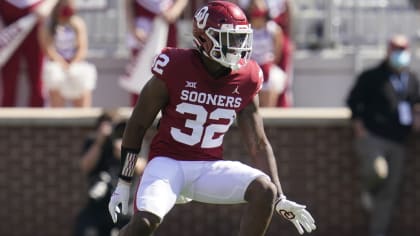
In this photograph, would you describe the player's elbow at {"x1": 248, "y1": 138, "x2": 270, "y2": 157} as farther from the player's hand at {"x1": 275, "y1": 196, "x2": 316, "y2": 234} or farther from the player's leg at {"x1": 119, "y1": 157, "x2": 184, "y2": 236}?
the player's leg at {"x1": 119, "y1": 157, "x2": 184, "y2": 236}

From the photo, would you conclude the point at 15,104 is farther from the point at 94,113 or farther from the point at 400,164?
the point at 400,164

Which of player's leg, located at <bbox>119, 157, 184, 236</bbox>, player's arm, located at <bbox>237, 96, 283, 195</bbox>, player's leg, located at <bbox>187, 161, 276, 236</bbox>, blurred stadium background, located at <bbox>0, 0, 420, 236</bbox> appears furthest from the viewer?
blurred stadium background, located at <bbox>0, 0, 420, 236</bbox>

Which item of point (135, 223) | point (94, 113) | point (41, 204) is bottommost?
point (41, 204)

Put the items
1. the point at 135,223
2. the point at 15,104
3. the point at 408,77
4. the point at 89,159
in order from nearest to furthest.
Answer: the point at 135,223 < the point at 89,159 < the point at 408,77 < the point at 15,104

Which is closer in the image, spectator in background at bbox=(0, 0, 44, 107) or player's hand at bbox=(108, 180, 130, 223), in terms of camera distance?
player's hand at bbox=(108, 180, 130, 223)

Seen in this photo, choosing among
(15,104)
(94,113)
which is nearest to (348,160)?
(94,113)

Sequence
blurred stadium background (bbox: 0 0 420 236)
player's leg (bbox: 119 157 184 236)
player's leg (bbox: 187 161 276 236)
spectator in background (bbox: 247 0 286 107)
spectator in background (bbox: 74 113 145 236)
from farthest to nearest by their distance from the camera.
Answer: blurred stadium background (bbox: 0 0 420 236)
spectator in background (bbox: 247 0 286 107)
spectator in background (bbox: 74 113 145 236)
player's leg (bbox: 187 161 276 236)
player's leg (bbox: 119 157 184 236)

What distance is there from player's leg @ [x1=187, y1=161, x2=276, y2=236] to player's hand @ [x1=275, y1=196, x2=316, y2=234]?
0.15 meters

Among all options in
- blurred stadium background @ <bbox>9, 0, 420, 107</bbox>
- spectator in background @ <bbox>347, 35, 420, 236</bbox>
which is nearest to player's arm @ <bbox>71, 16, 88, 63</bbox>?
blurred stadium background @ <bbox>9, 0, 420, 107</bbox>

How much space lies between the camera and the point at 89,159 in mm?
12188

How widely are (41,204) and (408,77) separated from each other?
3832mm

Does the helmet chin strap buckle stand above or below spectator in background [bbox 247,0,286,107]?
above

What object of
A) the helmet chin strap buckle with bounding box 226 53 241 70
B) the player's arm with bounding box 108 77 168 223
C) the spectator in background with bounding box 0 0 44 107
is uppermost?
the helmet chin strap buckle with bounding box 226 53 241 70

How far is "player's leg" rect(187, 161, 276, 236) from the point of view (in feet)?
27.0
